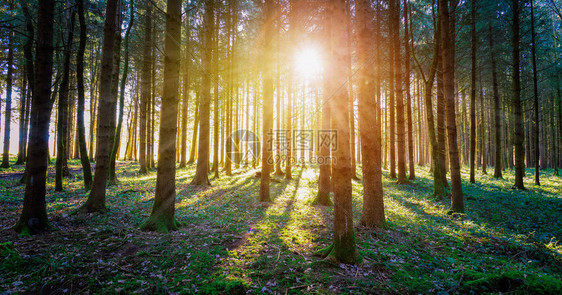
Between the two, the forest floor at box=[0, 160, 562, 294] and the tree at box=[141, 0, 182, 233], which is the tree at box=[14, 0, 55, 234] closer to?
the forest floor at box=[0, 160, 562, 294]

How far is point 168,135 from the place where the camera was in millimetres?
5605

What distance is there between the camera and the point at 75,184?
11477 millimetres

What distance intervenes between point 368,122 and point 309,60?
809 centimetres


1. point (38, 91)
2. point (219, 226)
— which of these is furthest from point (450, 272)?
point (38, 91)

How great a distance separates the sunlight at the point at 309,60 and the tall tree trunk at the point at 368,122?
526 centimetres

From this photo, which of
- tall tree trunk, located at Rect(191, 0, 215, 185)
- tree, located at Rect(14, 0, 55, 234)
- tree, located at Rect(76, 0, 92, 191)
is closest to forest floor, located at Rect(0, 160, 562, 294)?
tree, located at Rect(14, 0, 55, 234)

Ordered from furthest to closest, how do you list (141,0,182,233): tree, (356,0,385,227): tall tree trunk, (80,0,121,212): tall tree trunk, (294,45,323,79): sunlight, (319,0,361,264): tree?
1. (294,45,323,79): sunlight
2. (80,0,121,212): tall tree trunk
3. (356,0,385,227): tall tree trunk
4. (141,0,182,233): tree
5. (319,0,361,264): tree

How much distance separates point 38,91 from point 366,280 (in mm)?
7768

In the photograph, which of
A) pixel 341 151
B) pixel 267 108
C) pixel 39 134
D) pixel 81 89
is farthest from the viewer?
pixel 267 108

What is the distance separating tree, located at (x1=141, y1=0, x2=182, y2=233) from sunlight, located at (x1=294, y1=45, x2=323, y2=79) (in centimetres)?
748

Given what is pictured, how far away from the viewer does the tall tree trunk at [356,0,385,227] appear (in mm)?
5969

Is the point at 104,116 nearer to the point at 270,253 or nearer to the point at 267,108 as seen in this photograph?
the point at 267,108

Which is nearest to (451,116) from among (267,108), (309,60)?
(267,108)

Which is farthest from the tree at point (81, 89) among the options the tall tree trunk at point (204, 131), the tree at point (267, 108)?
the tree at point (267, 108)
